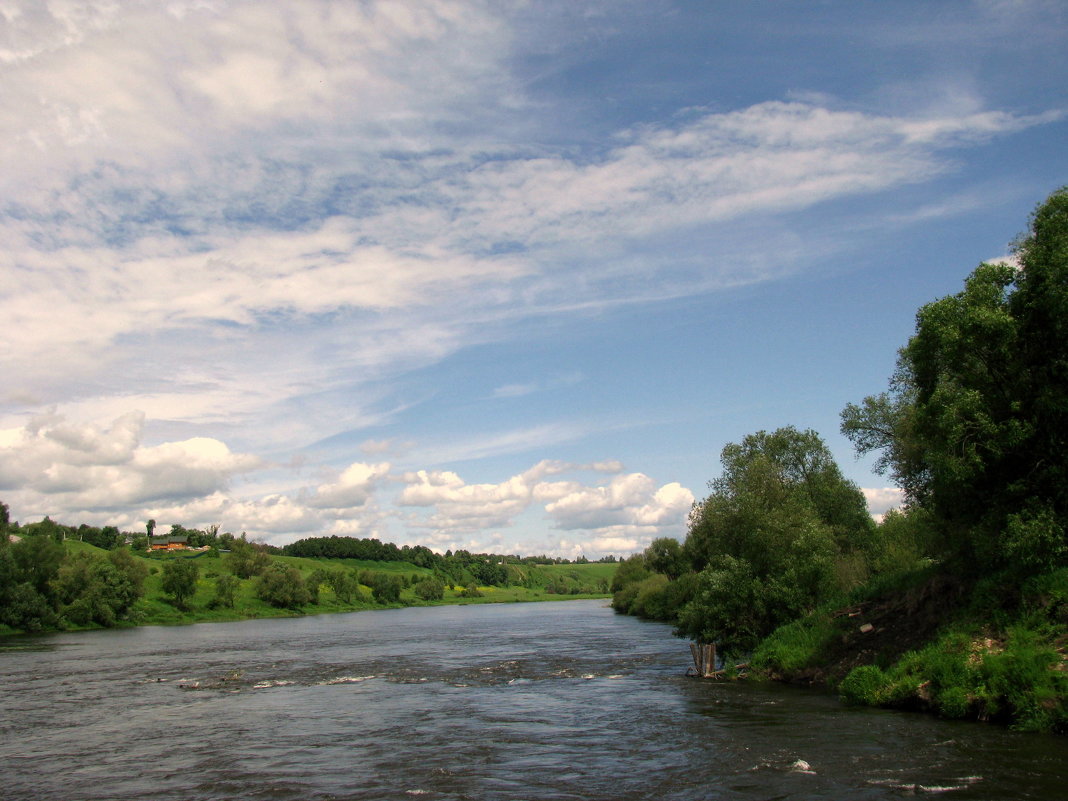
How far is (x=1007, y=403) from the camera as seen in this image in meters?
29.3

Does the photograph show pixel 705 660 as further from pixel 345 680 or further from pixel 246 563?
pixel 246 563

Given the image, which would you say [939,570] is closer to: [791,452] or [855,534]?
[855,534]

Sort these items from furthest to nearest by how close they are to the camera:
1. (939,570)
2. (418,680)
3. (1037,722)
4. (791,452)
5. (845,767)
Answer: (791,452), (418,680), (939,570), (1037,722), (845,767)

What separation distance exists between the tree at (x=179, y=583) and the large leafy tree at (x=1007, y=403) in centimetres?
12765

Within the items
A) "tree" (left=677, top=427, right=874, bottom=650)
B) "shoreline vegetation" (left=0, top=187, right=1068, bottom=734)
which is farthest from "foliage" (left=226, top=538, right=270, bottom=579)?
"tree" (left=677, top=427, right=874, bottom=650)

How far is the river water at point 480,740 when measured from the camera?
20.9 metres

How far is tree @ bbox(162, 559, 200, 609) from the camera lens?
130250 millimetres

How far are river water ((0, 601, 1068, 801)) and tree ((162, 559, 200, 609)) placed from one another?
81.5 meters

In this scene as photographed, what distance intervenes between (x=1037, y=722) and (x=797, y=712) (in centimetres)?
895

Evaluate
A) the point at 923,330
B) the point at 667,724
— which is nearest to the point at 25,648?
the point at 667,724

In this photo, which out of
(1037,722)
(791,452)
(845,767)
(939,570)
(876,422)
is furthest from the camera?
(791,452)

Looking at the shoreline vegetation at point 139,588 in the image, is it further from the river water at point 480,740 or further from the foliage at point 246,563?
the river water at point 480,740

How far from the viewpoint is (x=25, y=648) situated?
248 feet

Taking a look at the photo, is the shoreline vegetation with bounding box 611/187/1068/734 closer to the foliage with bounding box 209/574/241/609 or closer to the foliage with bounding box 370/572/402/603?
the foliage with bounding box 209/574/241/609
